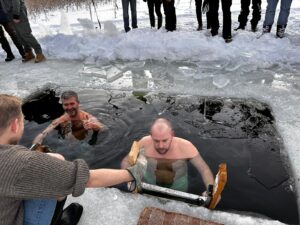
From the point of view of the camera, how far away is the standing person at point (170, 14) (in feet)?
22.2

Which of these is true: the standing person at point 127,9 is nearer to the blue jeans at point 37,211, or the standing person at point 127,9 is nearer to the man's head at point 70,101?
the man's head at point 70,101

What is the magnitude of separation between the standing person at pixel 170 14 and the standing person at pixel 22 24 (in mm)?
2932

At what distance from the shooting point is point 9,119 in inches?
70.2

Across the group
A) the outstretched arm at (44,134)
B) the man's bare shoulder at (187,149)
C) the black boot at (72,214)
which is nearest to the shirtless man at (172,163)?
the man's bare shoulder at (187,149)

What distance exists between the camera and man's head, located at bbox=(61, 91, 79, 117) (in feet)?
14.7

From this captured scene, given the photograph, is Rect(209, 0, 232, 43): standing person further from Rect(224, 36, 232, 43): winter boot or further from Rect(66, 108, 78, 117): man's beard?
Rect(66, 108, 78, 117): man's beard

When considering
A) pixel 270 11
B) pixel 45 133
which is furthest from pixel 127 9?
pixel 45 133

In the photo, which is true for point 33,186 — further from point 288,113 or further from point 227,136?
point 288,113

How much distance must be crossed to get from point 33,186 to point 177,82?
13.8ft

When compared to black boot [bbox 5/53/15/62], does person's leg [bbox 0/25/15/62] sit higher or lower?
higher

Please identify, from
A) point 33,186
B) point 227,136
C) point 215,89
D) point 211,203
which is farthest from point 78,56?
point 33,186

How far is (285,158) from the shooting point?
3.66m

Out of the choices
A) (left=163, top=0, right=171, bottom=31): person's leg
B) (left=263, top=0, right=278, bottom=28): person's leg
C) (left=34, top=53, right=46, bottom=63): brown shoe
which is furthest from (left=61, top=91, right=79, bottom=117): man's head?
(left=263, top=0, right=278, bottom=28): person's leg

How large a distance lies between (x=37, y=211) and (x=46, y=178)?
1.26ft
